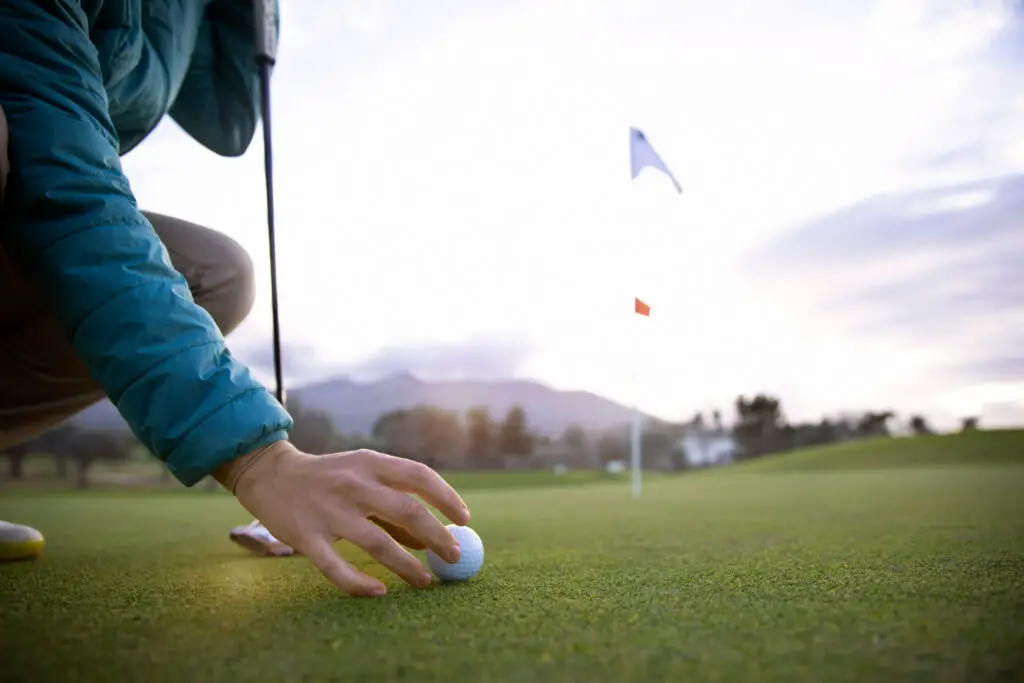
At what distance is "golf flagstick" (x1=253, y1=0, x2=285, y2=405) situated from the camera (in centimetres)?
243

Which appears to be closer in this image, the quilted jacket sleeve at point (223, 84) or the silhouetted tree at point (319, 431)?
the quilted jacket sleeve at point (223, 84)

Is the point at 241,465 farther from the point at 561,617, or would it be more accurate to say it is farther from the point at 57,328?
the point at 57,328

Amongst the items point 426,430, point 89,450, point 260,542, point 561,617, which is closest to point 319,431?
point 89,450

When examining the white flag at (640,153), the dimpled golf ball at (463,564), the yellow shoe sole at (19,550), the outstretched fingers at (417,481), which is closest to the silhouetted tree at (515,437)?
the white flag at (640,153)

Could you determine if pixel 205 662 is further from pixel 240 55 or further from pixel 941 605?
pixel 240 55

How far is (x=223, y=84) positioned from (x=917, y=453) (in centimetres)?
1732

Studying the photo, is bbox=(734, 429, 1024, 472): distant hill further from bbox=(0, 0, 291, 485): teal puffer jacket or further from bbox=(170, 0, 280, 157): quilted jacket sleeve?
bbox=(0, 0, 291, 485): teal puffer jacket

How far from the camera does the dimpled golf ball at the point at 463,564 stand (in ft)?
4.90

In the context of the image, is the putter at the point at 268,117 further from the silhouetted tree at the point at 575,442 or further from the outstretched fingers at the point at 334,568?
the silhouetted tree at the point at 575,442

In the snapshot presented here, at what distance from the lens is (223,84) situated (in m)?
2.55

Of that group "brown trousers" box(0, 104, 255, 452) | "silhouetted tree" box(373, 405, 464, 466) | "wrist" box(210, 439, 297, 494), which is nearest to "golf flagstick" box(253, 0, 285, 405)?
"brown trousers" box(0, 104, 255, 452)

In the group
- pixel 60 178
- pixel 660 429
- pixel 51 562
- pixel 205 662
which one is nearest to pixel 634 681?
pixel 205 662

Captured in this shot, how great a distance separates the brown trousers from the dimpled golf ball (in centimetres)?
123

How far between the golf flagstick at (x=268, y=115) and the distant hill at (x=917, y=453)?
14990 millimetres
